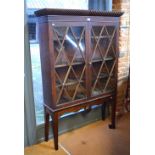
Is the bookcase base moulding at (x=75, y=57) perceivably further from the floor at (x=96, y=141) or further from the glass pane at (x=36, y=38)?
the floor at (x=96, y=141)

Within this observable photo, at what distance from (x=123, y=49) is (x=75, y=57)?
103cm

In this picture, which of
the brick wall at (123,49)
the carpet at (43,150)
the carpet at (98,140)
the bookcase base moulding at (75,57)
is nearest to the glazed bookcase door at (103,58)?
the bookcase base moulding at (75,57)

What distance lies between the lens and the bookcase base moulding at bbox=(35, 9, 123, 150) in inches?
75.5

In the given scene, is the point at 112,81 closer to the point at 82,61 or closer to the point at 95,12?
the point at 82,61

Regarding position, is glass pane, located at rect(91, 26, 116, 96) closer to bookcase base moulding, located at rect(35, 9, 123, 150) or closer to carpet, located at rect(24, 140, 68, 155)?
bookcase base moulding, located at rect(35, 9, 123, 150)

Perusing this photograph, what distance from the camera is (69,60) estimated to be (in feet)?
6.73

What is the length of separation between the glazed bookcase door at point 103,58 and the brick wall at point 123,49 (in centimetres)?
42

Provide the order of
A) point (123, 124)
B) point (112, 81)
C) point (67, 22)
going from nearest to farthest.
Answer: point (67, 22), point (112, 81), point (123, 124)

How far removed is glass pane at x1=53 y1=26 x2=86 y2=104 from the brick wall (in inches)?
34.8

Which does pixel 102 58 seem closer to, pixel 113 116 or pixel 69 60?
pixel 69 60
